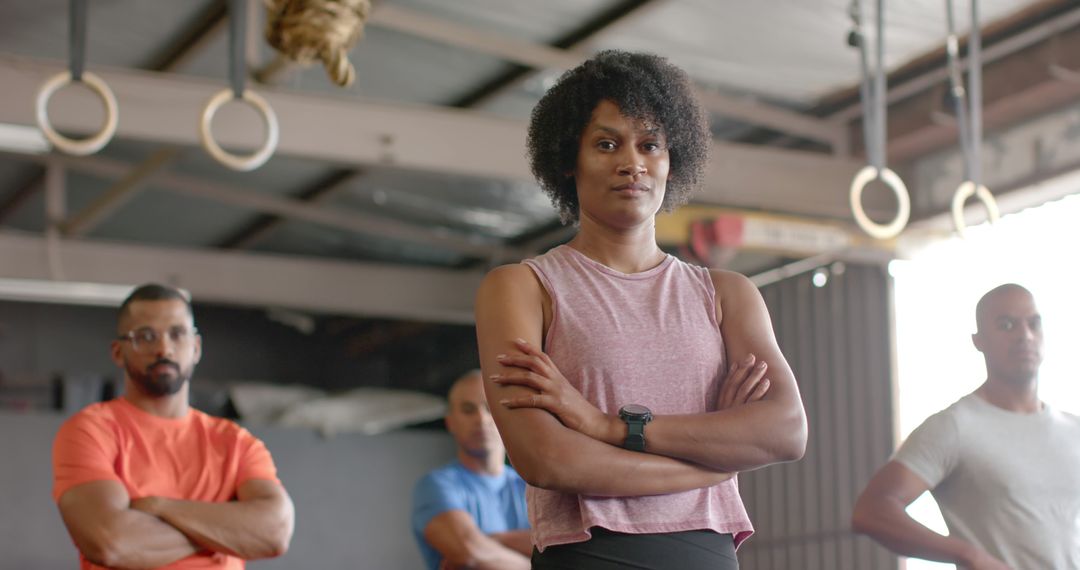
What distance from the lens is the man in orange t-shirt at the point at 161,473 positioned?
2660 mm

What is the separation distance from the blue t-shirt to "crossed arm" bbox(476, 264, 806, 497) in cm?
219

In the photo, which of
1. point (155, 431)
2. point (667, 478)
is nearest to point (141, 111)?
point (155, 431)

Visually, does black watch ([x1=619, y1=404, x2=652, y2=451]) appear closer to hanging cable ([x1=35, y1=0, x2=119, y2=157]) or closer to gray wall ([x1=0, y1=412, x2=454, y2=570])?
hanging cable ([x1=35, y1=0, x2=119, y2=157])

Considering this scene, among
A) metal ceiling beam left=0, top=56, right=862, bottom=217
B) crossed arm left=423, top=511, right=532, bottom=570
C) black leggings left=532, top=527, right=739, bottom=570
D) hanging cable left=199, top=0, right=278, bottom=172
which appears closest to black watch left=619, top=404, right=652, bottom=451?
black leggings left=532, top=527, right=739, bottom=570

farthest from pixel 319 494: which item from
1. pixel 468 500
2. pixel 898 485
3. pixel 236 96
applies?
pixel 898 485

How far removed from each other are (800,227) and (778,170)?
1.37 feet

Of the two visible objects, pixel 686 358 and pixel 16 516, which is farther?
pixel 16 516

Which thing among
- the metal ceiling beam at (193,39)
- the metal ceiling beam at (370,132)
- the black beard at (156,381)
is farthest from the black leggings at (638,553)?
the metal ceiling beam at (193,39)

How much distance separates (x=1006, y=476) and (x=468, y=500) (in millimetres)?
1626

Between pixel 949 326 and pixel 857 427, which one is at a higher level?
pixel 949 326

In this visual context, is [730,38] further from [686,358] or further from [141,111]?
[686,358]

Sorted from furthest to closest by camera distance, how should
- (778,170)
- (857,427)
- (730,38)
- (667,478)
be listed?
(857,427)
(778,170)
(730,38)
(667,478)

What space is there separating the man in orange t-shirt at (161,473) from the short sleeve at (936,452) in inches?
54.7

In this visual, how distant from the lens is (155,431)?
2.86 m
